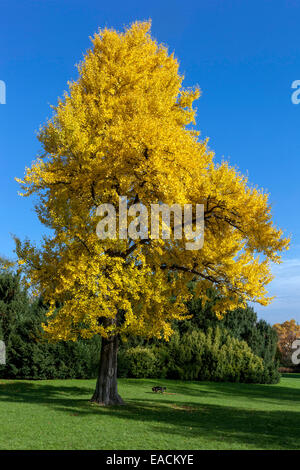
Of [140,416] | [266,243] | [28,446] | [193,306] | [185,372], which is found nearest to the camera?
[28,446]

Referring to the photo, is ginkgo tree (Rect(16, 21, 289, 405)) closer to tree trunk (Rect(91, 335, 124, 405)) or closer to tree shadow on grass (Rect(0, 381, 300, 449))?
tree trunk (Rect(91, 335, 124, 405))

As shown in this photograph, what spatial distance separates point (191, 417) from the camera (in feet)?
41.1

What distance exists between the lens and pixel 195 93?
53.6ft

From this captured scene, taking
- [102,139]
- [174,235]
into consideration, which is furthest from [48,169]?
[174,235]

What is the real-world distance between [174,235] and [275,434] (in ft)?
22.3

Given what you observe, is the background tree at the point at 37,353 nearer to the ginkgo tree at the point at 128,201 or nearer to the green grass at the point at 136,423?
the green grass at the point at 136,423

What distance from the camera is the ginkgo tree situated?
41.1 feet

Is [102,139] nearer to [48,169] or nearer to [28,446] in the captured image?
[48,169]

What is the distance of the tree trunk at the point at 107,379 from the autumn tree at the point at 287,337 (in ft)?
149

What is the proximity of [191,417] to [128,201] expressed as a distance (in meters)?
7.49

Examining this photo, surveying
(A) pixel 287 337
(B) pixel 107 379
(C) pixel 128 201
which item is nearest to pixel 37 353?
(B) pixel 107 379

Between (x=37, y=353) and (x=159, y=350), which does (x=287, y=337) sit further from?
(x=37, y=353)

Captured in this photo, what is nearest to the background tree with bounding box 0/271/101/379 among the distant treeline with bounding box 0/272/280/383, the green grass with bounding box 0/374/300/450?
the distant treeline with bounding box 0/272/280/383

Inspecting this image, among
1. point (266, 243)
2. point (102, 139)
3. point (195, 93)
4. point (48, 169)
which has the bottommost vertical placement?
point (266, 243)
